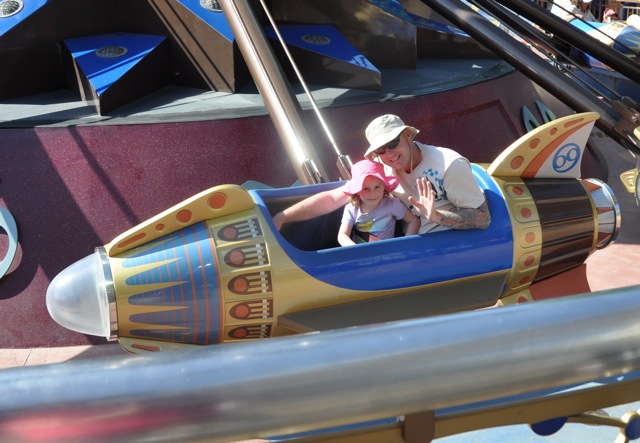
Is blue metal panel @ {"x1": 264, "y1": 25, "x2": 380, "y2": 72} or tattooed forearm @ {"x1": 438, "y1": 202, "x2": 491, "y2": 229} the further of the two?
blue metal panel @ {"x1": 264, "y1": 25, "x2": 380, "y2": 72}

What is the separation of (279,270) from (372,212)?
26.4 inches

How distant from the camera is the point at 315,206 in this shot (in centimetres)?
395

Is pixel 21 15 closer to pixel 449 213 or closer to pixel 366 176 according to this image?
pixel 366 176

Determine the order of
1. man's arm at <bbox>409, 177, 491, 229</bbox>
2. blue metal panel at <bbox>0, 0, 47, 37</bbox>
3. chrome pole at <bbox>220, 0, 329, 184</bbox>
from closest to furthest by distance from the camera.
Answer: man's arm at <bbox>409, 177, 491, 229</bbox>
chrome pole at <bbox>220, 0, 329, 184</bbox>
blue metal panel at <bbox>0, 0, 47, 37</bbox>

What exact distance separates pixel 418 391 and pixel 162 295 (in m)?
2.52

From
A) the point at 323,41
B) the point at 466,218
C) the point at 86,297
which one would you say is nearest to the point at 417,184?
the point at 466,218

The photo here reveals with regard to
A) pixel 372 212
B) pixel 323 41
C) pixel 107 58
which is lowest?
pixel 107 58

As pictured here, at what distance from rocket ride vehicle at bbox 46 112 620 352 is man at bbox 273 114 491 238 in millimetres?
81

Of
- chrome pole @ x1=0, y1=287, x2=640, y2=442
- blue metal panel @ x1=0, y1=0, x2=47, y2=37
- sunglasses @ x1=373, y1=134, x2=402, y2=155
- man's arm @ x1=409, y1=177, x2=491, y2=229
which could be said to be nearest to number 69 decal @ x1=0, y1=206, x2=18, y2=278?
blue metal panel @ x1=0, y1=0, x2=47, y2=37

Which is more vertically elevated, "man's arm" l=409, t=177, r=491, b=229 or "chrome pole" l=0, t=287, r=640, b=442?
"chrome pole" l=0, t=287, r=640, b=442

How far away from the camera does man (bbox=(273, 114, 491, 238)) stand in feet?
12.5

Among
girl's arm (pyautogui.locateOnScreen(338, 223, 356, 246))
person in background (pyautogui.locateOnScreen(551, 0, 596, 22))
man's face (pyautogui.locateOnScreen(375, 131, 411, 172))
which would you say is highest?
man's face (pyautogui.locateOnScreen(375, 131, 411, 172))

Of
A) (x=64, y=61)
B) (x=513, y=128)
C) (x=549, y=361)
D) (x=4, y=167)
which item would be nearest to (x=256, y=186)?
(x=4, y=167)

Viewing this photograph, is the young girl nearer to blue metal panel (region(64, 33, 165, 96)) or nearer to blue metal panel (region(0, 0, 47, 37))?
blue metal panel (region(64, 33, 165, 96))
